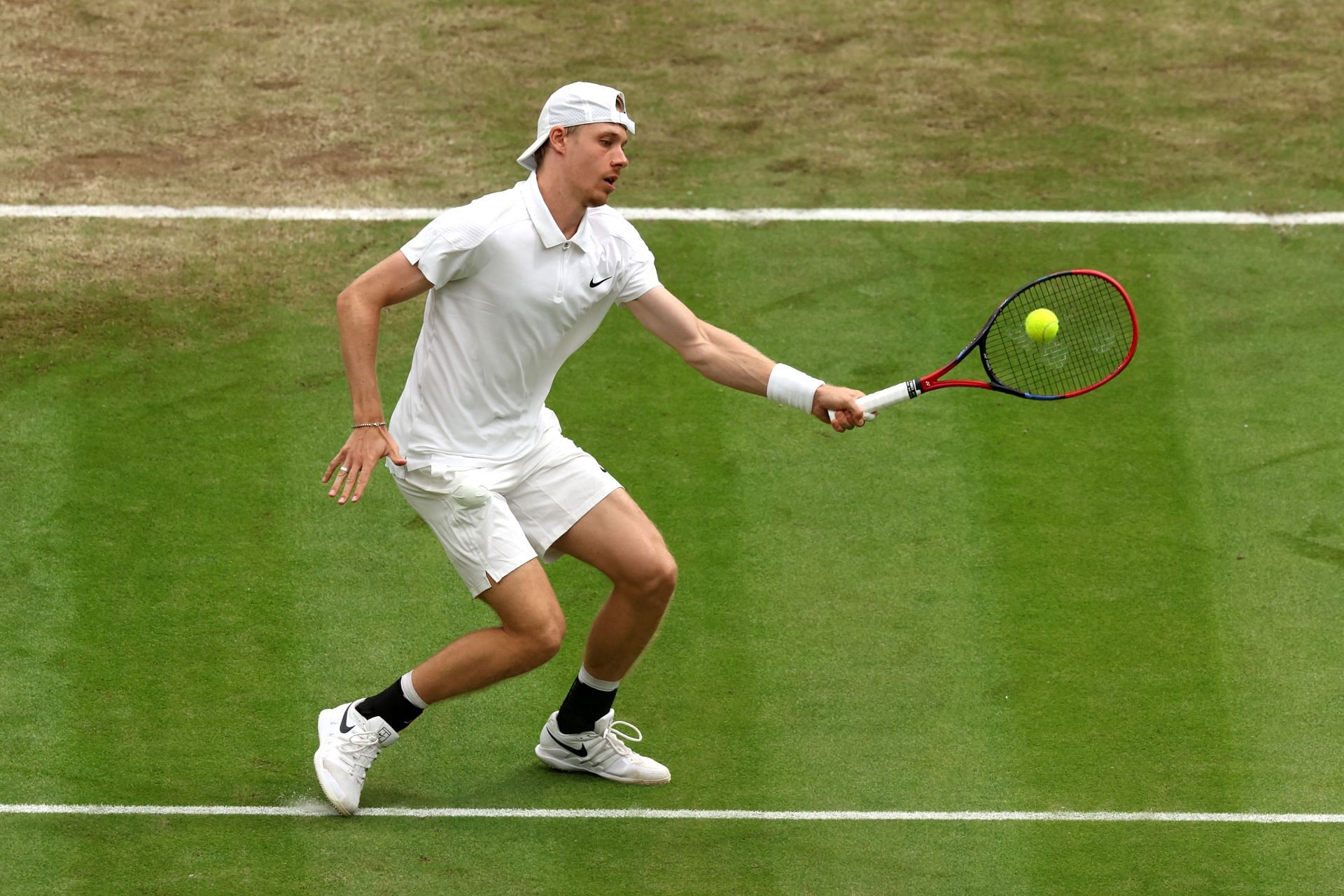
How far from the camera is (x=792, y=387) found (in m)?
6.43

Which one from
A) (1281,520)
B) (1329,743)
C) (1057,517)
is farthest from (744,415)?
(1329,743)

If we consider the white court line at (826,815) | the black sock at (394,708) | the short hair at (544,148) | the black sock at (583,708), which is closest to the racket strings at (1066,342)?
the white court line at (826,815)

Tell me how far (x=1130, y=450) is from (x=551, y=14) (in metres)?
5.34

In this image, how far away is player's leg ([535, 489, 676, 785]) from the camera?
252 inches

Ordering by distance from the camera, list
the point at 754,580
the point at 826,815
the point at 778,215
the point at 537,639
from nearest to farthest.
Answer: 1. the point at 537,639
2. the point at 826,815
3. the point at 754,580
4. the point at 778,215

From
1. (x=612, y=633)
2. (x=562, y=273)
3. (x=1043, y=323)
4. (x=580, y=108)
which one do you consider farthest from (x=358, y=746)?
(x=1043, y=323)

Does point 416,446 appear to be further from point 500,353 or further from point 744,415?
point 744,415

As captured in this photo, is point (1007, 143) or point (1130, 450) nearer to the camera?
point (1130, 450)

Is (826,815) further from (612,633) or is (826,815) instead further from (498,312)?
(498,312)

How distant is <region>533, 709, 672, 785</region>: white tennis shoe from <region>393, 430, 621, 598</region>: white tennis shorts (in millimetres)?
647

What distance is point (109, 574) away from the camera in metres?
7.68

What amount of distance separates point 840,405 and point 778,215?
4.14 m

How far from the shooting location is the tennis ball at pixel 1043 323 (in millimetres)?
7004

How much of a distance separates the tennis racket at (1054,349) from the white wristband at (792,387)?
0.19 m
